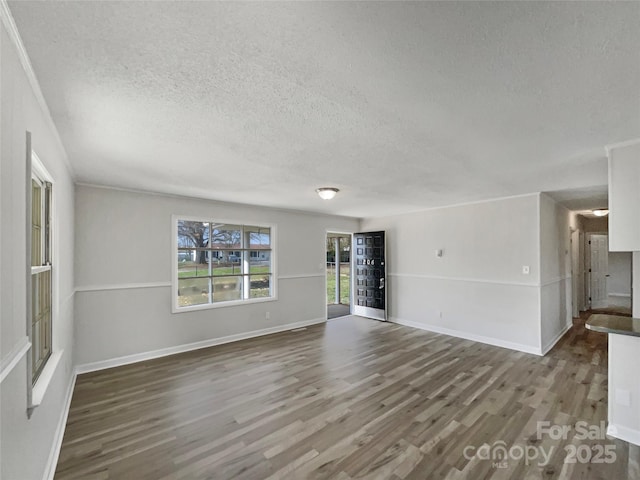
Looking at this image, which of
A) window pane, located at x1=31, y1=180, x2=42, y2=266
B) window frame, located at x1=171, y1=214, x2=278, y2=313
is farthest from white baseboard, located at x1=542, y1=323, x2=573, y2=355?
window pane, located at x1=31, y1=180, x2=42, y2=266

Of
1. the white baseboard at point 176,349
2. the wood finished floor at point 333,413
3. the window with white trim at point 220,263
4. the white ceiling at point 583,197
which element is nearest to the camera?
the wood finished floor at point 333,413

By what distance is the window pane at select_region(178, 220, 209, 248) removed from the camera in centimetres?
470

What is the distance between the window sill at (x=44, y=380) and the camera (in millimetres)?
1637

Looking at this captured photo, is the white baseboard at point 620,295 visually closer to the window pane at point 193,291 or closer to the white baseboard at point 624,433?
the white baseboard at point 624,433

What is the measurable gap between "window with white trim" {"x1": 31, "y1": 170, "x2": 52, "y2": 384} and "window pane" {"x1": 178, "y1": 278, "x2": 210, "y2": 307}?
233 cm

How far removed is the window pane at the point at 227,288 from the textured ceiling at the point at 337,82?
2519 mm

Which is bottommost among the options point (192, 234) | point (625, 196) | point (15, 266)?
point (15, 266)

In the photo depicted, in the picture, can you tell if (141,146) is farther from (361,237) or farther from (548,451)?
(361,237)

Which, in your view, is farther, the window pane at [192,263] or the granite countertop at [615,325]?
the window pane at [192,263]

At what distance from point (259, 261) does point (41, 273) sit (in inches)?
143

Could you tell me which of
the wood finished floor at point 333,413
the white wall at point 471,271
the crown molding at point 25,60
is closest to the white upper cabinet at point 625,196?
the wood finished floor at point 333,413

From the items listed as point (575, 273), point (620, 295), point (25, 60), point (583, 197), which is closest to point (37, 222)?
point (25, 60)

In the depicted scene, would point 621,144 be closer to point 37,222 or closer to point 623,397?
point 623,397

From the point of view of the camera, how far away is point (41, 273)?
2121 mm
